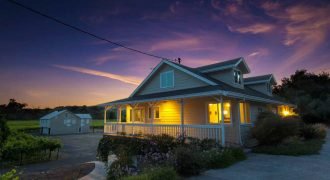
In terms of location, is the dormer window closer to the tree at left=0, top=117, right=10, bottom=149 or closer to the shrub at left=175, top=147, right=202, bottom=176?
the shrub at left=175, top=147, right=202, bottom=176

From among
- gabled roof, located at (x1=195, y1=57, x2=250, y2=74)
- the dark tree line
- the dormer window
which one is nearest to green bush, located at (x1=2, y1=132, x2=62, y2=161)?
gabled roof, located at (x1=195, y1=57, x2=250, y2=74)

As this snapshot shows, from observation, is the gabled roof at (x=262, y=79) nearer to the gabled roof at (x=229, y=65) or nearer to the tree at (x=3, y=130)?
the gabled roof at (x=229, y=65)

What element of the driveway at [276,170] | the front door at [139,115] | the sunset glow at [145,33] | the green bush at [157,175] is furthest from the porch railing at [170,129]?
the sunset glow at [145,33]

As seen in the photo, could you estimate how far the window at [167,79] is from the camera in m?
17.5

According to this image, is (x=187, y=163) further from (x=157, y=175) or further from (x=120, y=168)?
(x=120, y=168)

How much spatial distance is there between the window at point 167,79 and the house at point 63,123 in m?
30.9

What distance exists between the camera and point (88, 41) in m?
14.8

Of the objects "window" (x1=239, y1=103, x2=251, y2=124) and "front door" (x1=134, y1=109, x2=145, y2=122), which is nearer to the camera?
"window" (x1=239, y1=103, x2=251, y2=124)

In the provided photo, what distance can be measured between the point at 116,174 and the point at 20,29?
11.2 m

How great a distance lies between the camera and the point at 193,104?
15.6m

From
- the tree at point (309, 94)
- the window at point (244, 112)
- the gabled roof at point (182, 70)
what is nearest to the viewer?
the gabled roof at point (182, 70)

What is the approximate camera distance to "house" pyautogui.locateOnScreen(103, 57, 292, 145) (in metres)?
13.1

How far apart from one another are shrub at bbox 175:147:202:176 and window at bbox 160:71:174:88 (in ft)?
32.8

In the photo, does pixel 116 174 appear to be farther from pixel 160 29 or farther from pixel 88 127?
pixel 88 127
